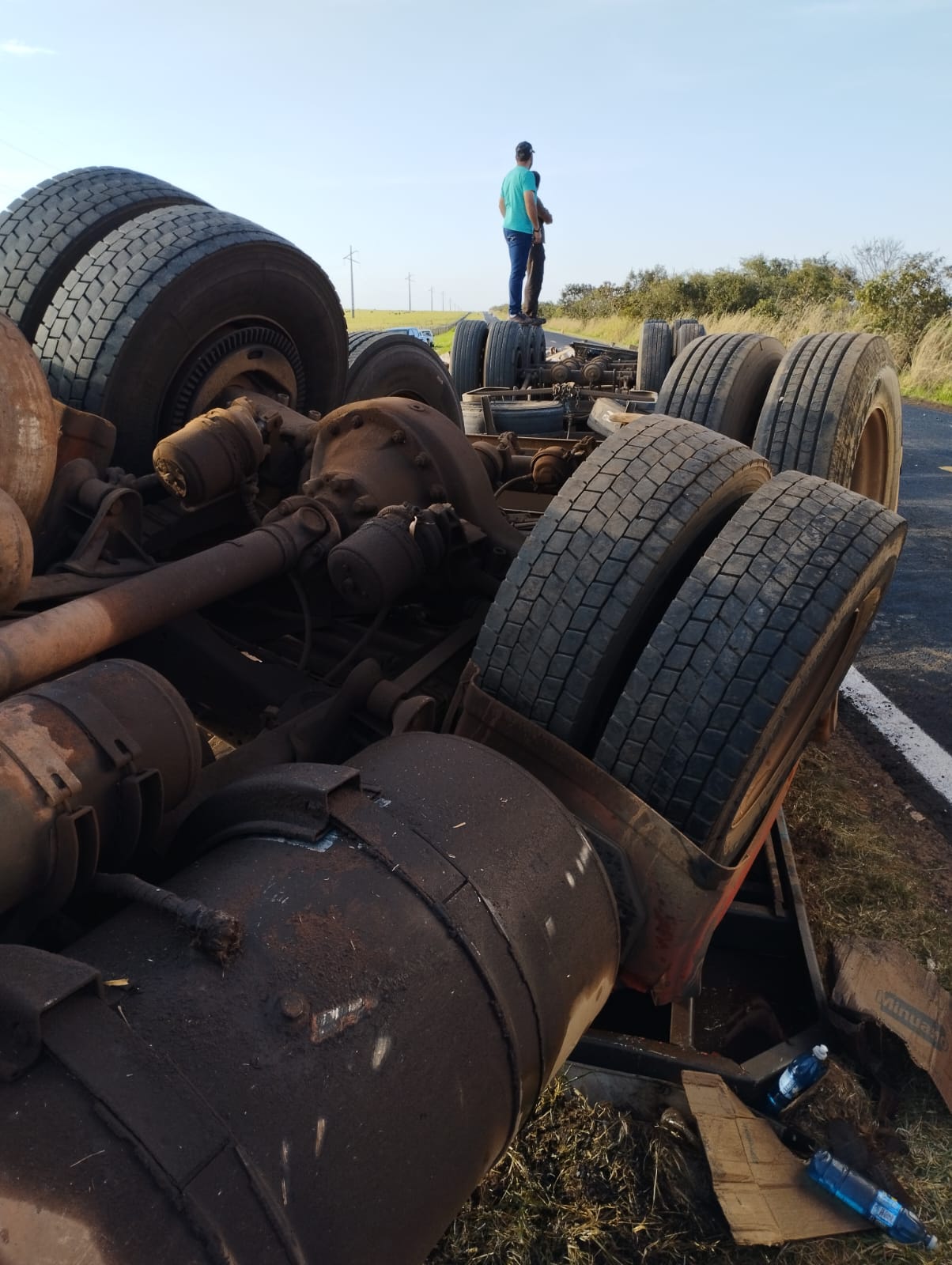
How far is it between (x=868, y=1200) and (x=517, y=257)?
1101 cm

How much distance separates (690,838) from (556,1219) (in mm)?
868

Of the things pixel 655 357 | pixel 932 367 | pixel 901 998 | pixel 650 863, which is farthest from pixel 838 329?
pixel 650 863

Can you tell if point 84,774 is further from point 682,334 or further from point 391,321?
point 391,321

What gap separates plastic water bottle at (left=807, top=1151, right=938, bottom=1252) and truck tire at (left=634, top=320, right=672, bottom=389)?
8.30 meters

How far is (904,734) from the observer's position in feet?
14.3

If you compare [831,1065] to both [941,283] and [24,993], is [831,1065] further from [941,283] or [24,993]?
[941,283]

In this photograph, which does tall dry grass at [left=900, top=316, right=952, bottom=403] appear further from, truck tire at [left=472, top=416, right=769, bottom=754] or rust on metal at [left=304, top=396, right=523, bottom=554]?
truck tire at [left=472, top=416, right=769, bottom=754]

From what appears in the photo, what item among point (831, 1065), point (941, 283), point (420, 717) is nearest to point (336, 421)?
point (420, 717)

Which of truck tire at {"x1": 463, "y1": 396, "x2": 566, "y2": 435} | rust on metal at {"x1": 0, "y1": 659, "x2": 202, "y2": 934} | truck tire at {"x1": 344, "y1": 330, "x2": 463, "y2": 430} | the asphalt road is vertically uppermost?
truck tire at {"x1": 344, "y1": 330, "x2": 463, "y2": 430}

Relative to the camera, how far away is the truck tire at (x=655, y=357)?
31.1 ft

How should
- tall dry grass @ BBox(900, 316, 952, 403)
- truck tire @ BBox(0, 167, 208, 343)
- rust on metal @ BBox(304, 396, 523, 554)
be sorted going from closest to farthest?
rust on metal @ BBox(304, 396, 523, 554) < truck tire @ BBox(0, 167, 208, 343) < tall dry grass @ BBox(900, 316, 952, 403)

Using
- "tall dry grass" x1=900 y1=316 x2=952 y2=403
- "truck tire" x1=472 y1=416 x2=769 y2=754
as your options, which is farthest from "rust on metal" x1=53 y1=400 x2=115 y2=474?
"tall dry grass" x1=900 y1=316 x2=952 y2=403

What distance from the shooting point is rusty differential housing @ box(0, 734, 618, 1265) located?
1.10m

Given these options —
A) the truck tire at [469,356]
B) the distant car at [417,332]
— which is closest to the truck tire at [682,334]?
the truck tire at [469,356]
